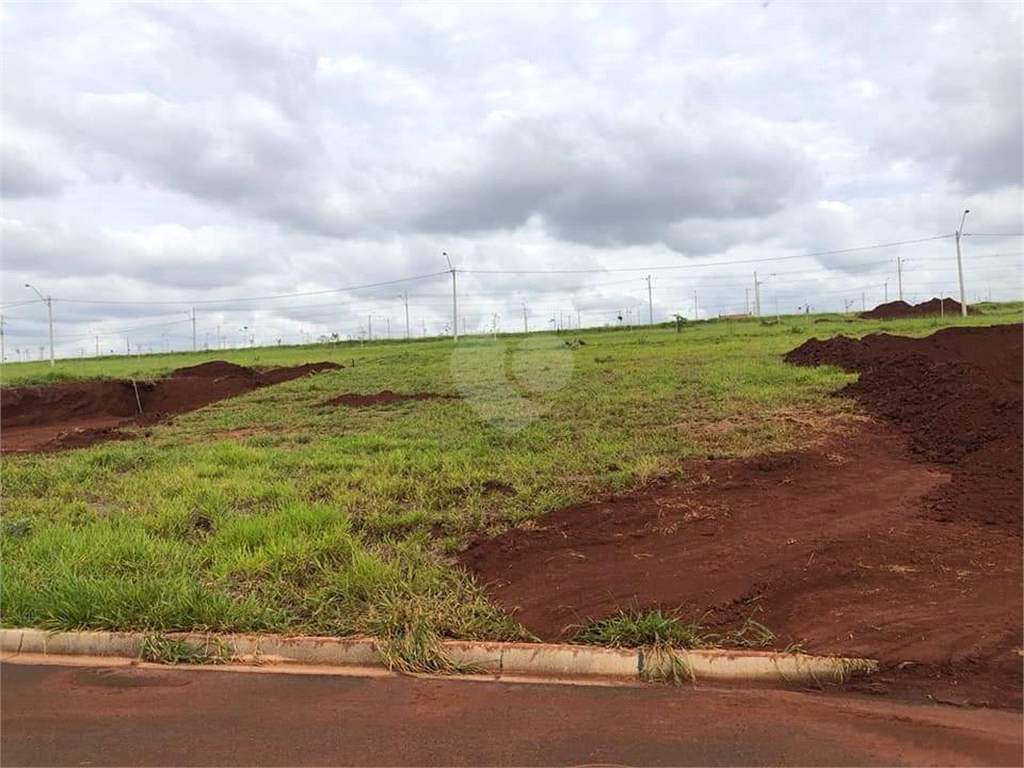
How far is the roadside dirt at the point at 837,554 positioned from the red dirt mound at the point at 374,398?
30.5 feet

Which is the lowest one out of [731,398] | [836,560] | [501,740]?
[501,740]

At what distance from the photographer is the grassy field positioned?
16.0ft

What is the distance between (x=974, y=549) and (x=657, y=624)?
8.50ft

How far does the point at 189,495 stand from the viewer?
7.64m

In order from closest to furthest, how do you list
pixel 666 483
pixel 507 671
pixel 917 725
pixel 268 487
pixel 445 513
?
pixel 917 725, pixel 507 671, pixel 445 513, pixel 666 483, pixel 268 487

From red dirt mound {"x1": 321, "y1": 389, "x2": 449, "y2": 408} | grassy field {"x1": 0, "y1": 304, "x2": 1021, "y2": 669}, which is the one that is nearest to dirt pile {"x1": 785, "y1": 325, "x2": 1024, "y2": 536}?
grassy field {"x1": 0, "y1": 304, "x2": 1021, "y2": 669}

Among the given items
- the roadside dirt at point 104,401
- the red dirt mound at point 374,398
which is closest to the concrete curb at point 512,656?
the red dirt mound at point 374,398

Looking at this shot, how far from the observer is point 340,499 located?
7.26 metres

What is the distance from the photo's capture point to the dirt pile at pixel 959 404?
616cm

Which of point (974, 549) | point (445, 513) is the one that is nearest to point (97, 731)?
point (445, 513)

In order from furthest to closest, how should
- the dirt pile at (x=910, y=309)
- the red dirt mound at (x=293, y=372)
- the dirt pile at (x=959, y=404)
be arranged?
the dirt pile at (x=910, y=309), the red dirt mound at (x=293, y=372), the dirt pile at (x=959, y=404)

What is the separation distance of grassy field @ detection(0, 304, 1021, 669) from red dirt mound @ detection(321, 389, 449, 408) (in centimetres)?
124

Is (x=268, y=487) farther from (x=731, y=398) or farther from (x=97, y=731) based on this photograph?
(x=731, y=398)

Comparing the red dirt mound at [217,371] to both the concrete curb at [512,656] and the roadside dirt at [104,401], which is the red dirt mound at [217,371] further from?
the concrete curb at [512,656]
